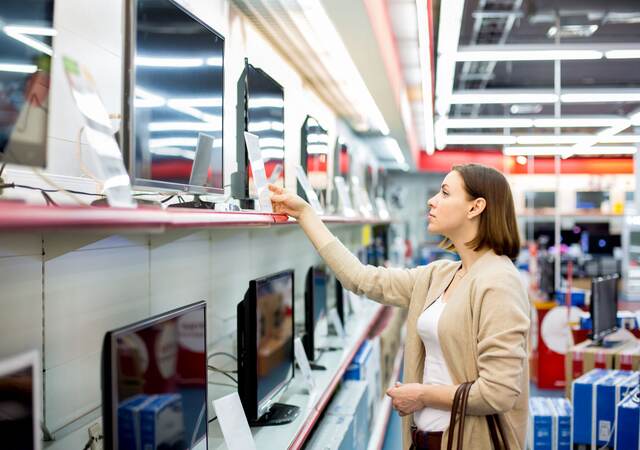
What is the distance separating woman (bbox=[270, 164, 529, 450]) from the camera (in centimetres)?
193

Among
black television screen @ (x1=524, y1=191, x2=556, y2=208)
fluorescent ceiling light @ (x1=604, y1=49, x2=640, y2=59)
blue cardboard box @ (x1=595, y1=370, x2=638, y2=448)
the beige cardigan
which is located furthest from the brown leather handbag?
black television screen @ (x1=524, y1=191, x2=556, y2=208)

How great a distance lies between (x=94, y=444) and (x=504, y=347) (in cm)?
131

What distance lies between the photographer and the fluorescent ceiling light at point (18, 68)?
1.00m

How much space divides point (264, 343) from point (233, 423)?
53cm

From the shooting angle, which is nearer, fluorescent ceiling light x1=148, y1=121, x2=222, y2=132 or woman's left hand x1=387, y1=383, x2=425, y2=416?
A: fluorescent ceiling light x1=148, y1=121, x2=222, y2=132

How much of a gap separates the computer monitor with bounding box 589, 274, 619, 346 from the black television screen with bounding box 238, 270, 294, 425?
2888mm

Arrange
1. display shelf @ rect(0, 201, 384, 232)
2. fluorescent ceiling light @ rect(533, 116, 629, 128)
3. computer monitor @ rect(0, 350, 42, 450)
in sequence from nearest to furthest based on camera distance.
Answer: display shelf @ rect(0, 201, 384, 232) < computer monitor @ rect(0, 350, 42, 450) < fluorescent ceiling light @ rect(533, 116, 629, 128)

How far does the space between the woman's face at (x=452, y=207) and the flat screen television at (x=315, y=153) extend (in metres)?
1.17

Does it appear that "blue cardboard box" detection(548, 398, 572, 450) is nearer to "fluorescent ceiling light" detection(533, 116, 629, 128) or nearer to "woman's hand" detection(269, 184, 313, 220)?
"woman's hand" detection(269, 184, 313, 220)

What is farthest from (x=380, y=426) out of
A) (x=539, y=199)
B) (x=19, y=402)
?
(x=539, y=199)

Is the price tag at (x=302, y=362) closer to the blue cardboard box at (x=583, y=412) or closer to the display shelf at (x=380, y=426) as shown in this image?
the display shelf at (x=380, y=426)

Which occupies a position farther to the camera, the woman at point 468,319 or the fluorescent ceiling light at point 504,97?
the fluorescent ceiling light at point 504,97

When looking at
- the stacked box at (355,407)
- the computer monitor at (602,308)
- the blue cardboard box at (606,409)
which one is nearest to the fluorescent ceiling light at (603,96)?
the computer monitor at (602,308)

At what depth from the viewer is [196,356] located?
167 centimetres
